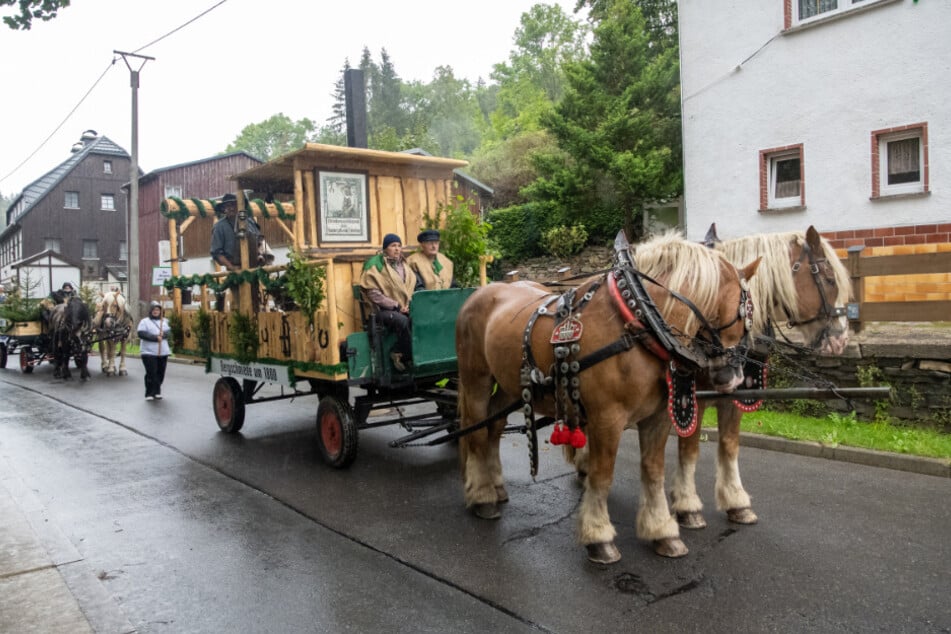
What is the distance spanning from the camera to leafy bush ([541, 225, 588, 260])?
17859 millimetres

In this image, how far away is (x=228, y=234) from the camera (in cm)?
778

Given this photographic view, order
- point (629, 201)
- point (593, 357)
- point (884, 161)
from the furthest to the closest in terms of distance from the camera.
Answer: point (629, 201) → point (884, 161) → point (593, 357)

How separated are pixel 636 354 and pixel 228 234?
18.7 ft

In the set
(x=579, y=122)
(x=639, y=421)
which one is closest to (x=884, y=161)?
(x=579, y=122)

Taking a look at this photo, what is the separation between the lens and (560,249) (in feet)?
59.5

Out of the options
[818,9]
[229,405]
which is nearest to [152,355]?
[229,405]

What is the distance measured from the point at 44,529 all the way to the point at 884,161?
12.1m

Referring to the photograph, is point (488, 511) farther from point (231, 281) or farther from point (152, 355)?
point (152, 355)

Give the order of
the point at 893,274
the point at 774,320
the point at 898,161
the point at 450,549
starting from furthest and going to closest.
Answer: the point at 898,161 < the point at 893,274 < the point at 774,320 < the point at 450,549

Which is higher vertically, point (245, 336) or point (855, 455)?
point (245, 336)

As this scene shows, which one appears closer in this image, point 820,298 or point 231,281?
point 820,298

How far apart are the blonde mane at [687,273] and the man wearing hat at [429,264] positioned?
270cm

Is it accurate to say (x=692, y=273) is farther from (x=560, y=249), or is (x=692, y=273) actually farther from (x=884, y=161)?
(x=560, y=249)

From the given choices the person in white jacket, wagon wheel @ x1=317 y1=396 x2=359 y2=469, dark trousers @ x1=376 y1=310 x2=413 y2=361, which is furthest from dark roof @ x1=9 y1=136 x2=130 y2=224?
dark trousers @ x1=376 y1=310 x2=413 y2=361
